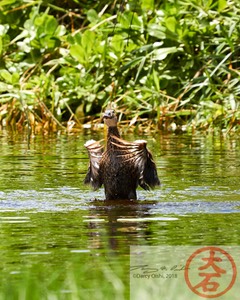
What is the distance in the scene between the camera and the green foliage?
13156 mm

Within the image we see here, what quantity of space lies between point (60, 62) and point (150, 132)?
2.02 metres

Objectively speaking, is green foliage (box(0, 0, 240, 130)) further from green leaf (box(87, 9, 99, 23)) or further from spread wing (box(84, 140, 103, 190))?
spread wing (box(84, 140, 103, 190))

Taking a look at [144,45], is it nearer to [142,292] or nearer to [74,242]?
[74,242]

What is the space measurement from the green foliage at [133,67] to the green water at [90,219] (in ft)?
8.66

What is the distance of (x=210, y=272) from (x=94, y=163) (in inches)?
116

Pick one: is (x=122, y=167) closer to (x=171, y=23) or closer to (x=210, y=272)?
(x=210, y=272)

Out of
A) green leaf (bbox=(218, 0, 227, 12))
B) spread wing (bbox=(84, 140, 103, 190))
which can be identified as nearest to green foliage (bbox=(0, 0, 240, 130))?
green leaf (bbox=(218, 0, 227, 12))

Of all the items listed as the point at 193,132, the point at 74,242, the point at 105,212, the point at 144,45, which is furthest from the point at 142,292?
the point at 144,45

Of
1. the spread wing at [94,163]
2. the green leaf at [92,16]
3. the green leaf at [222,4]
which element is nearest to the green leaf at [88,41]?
the green leaf at [92,16]

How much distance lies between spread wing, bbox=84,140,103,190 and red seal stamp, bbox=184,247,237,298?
2.30 meters

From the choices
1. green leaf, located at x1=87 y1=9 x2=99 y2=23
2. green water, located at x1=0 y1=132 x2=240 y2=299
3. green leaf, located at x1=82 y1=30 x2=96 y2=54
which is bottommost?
green water, located at x1=0 y1=132 x2=240 y2=299

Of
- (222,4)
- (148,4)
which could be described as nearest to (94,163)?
(222,4)

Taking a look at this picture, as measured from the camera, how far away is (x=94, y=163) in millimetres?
7543

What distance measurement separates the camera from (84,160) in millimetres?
10078
